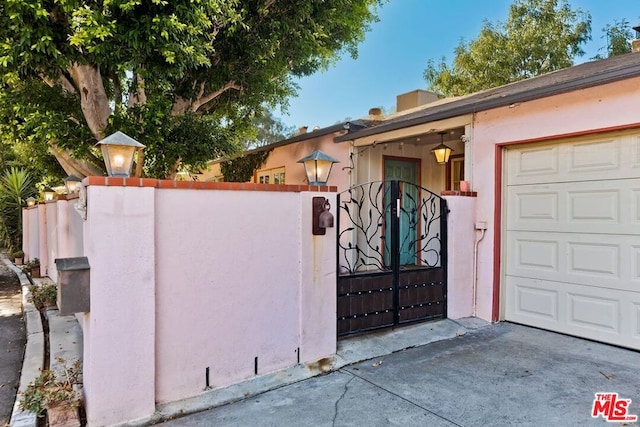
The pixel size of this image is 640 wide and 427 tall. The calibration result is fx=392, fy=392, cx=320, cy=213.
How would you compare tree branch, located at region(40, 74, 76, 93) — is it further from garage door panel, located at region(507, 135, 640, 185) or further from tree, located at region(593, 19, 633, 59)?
tree, located at region(593, 19, 633, 59)

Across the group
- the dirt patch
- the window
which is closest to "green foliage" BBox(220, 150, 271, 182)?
the window

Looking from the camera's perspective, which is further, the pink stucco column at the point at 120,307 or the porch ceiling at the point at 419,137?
the porch ceiling at the point at 419,137

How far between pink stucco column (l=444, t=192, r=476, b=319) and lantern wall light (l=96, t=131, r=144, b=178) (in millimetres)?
4211

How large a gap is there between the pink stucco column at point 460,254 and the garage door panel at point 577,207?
22.4 inches

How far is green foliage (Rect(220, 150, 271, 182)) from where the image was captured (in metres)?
11.0

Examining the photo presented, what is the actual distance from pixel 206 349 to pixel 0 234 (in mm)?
13767

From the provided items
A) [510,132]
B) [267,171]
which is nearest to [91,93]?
[267,171]

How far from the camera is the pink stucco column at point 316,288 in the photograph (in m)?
4.16

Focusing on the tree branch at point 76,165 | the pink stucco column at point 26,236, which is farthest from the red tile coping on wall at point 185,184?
the pink stucco column at point 26,236

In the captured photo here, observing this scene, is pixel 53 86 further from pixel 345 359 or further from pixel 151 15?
pixel 345 359

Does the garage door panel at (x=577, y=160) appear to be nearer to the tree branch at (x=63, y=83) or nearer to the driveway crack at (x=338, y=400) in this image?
the driveway crack at (x=338, y=400)

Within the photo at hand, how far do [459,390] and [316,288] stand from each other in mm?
1681

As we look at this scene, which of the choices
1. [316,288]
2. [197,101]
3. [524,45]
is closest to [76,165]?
[197,101]

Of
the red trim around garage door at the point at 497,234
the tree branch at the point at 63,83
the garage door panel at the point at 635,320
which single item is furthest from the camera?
the tree branch at the point at 63,83
